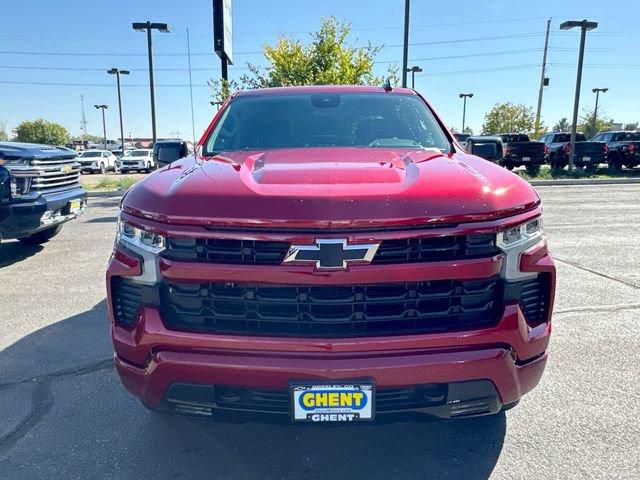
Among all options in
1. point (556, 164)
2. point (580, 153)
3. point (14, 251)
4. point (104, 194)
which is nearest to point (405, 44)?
point (580, 153)

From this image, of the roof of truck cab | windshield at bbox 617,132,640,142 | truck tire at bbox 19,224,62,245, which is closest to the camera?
the roof of truck cab

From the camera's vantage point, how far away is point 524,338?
1.96 meters

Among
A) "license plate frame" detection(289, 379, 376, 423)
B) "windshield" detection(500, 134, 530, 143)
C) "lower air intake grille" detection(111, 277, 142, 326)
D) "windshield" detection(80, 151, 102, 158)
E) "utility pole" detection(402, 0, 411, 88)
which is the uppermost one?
"utility pole" detection(402, 0, 411, 88)

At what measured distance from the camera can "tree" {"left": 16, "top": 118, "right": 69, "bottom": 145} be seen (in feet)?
232

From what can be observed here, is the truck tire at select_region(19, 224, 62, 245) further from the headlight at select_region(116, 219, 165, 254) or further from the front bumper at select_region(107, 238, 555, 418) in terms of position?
the front bumper at select_region(107, 238, 555, 418)

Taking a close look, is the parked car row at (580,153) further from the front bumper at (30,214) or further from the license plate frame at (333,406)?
the license plate frame at (333,406)

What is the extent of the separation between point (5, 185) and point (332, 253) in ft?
15.9

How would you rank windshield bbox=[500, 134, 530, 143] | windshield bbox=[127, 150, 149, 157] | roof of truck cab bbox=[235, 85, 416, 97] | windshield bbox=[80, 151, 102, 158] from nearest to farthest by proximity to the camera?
roof of truck cab bbox=[235, 85, 416, 97] → windshield bbox=[500, 134, 530, 143] → windshield bbox=[127, 150, 149, 157] → windshield bbox=[80, 151, 102, 158]

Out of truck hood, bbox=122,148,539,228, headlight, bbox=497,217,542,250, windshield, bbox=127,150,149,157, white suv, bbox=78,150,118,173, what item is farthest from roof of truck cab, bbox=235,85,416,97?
white suv, bbox=78,150,118,173

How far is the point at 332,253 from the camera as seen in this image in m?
1.80

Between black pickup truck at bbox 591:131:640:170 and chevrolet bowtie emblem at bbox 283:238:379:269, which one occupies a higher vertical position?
black pickup truck at bbox 591:131:640:170

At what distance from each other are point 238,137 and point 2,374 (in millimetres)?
2189

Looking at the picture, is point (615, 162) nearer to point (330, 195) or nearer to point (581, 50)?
point (581, 50)

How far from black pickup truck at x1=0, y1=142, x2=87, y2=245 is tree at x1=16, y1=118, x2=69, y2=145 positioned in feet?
241
